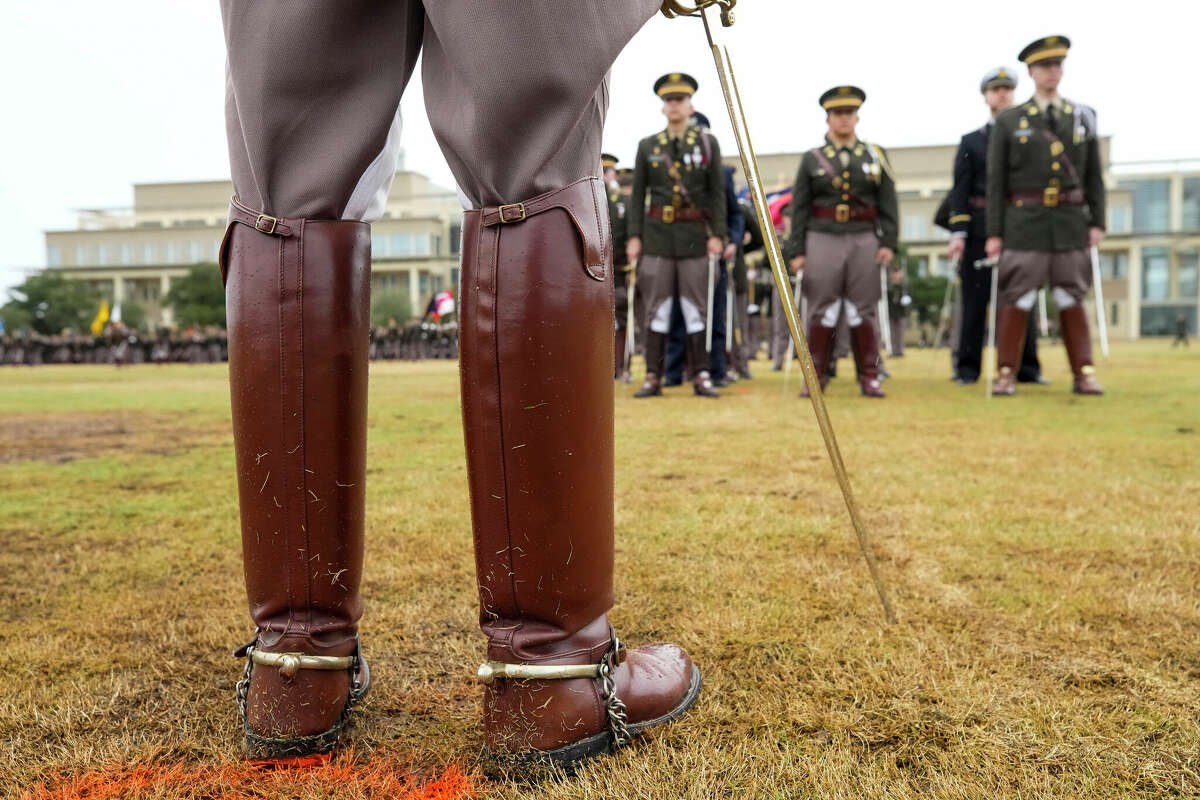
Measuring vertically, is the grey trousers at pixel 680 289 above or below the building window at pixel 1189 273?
below

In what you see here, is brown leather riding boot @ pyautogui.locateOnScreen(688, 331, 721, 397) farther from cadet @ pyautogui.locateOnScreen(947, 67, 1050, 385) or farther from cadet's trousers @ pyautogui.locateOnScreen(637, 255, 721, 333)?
cadet @ pyautogui.locateOnScreen(947, 67, 1050, 385)

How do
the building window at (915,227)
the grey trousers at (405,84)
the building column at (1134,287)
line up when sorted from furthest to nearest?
1. the building column at (1134,287)
2. the building window at (915,227)
3. the grey trousers at (405,84)

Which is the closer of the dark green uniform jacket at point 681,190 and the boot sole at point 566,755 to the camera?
the boot sole at point 566,755

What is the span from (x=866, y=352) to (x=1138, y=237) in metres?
61.8

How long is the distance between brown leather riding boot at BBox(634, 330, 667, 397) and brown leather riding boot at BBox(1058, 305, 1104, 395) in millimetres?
2315

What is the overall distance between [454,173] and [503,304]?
0.16m

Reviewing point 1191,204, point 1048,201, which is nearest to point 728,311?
point 1048,201

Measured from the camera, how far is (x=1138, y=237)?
57812 mm

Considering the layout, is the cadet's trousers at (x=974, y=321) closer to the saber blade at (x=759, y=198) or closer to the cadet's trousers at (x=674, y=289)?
the cadet's trousers at (x=674, y=289)

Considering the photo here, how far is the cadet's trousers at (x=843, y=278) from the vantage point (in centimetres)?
562

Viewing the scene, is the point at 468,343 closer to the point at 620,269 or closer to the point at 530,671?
the point at 530,671

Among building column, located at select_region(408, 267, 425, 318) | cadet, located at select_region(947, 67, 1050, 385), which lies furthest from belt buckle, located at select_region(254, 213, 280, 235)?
building column, located at select_region(408, 267, 425, 318)

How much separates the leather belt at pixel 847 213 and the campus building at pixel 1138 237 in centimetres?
5416

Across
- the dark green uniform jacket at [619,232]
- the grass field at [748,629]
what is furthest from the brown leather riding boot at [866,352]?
the grass field at [748,629]
